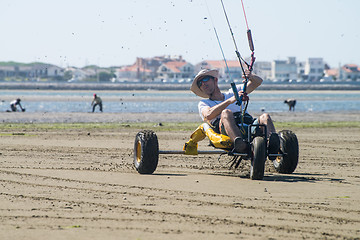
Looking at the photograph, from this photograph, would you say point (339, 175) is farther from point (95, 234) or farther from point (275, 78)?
point (275, 78)

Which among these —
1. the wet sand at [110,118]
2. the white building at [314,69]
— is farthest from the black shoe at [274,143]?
the white building at [314,69]

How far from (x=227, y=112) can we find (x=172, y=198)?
2.10m

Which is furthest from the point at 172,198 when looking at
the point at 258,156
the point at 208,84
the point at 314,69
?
the point at 314,69

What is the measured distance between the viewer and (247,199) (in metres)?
7.73

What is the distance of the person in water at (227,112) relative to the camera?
921 centimetres

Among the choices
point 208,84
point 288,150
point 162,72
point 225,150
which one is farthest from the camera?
point 162,72

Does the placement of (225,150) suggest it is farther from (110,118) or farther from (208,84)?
(110,118)

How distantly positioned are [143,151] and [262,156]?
74.6 inches

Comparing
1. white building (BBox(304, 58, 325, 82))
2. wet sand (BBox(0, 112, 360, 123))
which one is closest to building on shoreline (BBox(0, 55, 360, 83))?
white building (BBox(304, 58, 325, 82))

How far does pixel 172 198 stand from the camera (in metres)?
7.79

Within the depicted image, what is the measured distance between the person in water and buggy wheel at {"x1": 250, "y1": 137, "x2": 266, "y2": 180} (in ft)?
1.02

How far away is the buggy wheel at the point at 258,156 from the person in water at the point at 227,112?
0.31m

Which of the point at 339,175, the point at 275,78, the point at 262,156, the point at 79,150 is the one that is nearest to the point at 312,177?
the point at 339,175

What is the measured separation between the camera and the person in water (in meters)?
9.21
